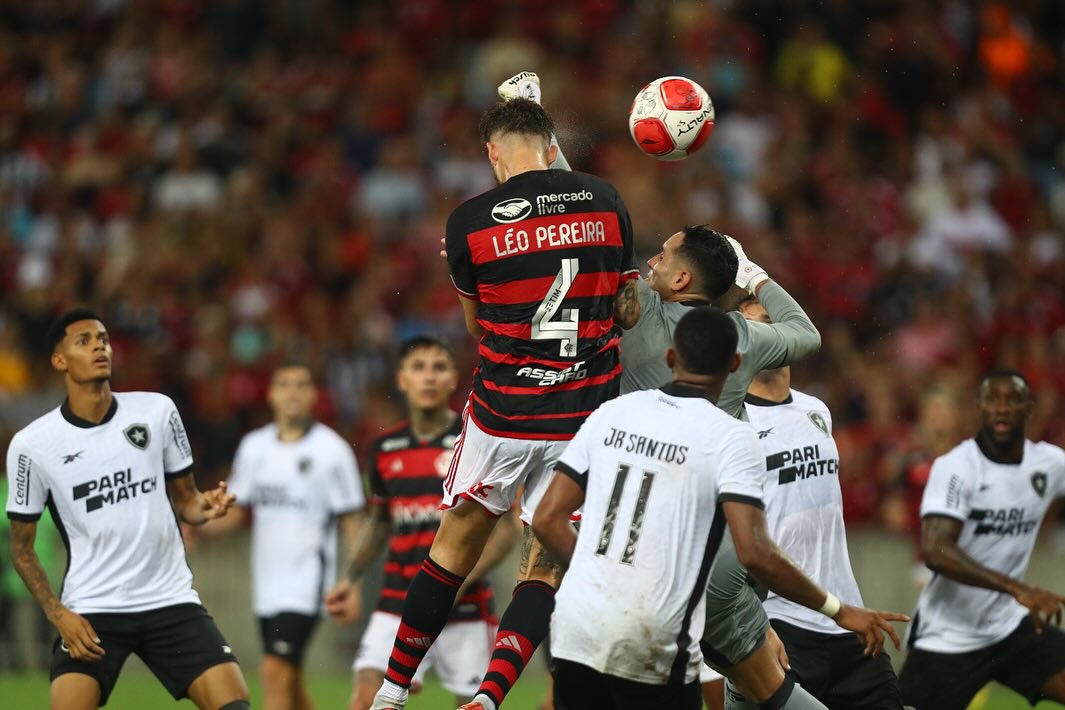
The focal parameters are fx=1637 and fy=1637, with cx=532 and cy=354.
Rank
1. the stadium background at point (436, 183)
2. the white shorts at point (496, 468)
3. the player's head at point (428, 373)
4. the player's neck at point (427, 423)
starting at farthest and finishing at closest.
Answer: the stadium background at point (436, 183) → the player's neck at point (427, 423) → the player's head at point (428, 373) → the white shorts at point (496, 468)

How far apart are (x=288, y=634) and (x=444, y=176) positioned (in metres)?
8.37

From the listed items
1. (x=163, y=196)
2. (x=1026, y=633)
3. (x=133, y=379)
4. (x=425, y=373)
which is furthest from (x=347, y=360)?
(x=1026, y=633)

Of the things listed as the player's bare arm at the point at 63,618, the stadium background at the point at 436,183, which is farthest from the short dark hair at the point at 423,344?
the stadium background at the point at 436,183

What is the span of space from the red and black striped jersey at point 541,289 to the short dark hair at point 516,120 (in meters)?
0.25

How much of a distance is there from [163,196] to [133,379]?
333 cm

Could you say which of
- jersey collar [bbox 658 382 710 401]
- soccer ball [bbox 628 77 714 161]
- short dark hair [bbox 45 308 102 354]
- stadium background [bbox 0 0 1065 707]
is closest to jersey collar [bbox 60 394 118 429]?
short dark hair [bbox 45 308 102 354]

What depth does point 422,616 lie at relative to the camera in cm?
785

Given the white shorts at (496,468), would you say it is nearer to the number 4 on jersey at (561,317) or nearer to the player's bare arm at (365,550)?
the number 4 on jersey at (561,317)

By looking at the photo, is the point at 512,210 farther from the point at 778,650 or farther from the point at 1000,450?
the point at 1000,450

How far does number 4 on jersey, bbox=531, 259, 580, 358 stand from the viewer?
7.43 meters

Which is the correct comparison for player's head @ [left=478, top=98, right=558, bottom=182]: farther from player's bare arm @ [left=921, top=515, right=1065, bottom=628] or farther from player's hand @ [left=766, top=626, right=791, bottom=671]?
player's bare arm @ [left=921, top=515, right=1065, bottom=628]

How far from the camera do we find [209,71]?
69.0 ft

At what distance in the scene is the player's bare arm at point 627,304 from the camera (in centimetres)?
770

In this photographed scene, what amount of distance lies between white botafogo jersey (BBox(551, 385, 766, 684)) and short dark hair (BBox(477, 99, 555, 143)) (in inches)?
72.3
